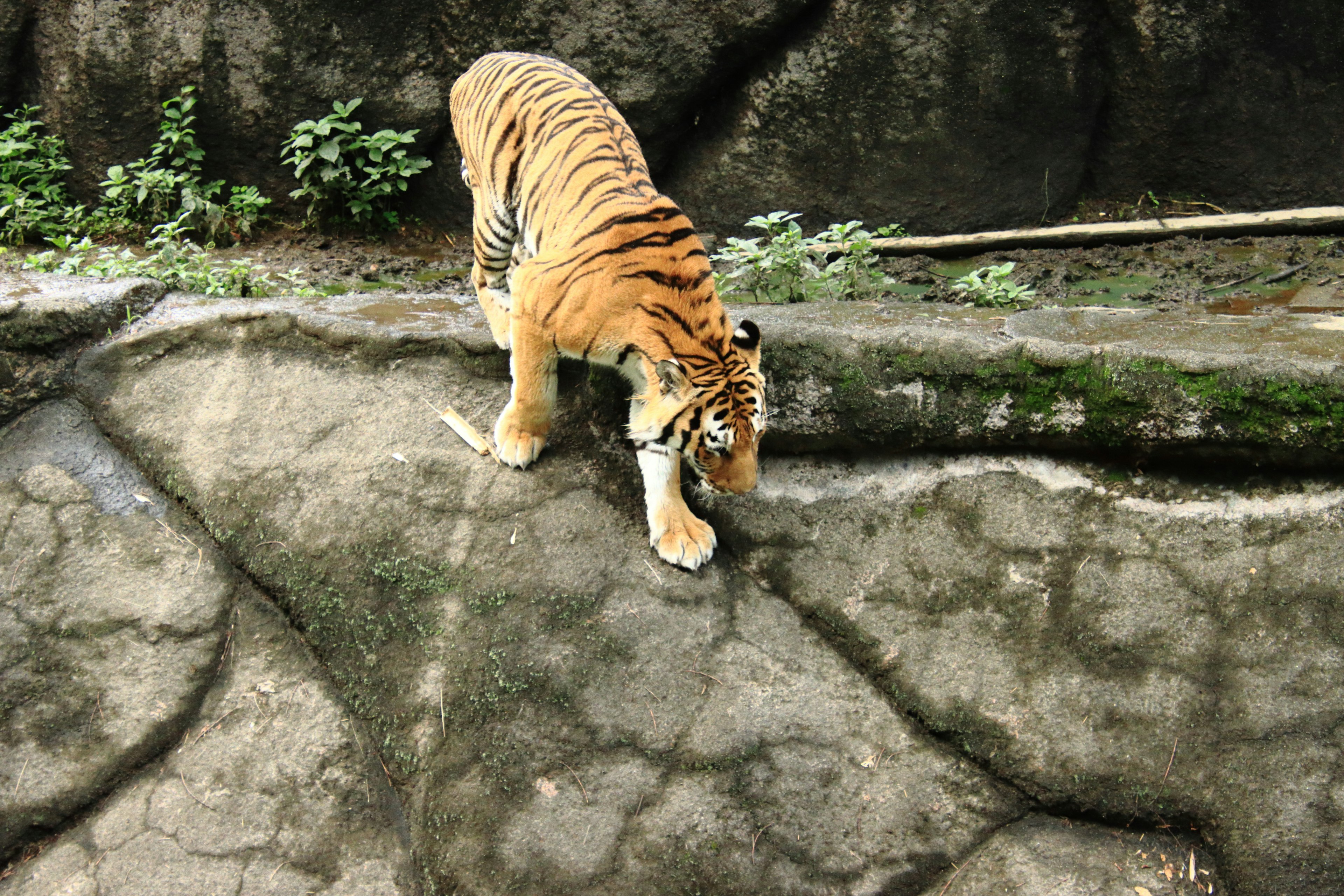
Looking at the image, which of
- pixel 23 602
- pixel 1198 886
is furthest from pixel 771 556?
pixel 23 602

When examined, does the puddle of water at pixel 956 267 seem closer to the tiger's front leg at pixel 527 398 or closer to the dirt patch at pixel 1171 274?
the dirt patch at pixel 1171 274

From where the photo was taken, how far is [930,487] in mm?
3426

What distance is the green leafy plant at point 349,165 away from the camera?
269 inches

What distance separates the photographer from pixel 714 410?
2998mm

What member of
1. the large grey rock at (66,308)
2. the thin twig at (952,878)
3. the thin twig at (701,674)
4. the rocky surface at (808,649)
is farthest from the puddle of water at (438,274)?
the thin twig at (952,878)

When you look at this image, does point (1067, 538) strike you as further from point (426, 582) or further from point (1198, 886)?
point (426, 582)

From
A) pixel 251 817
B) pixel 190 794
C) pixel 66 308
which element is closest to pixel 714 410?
pixel 251 817

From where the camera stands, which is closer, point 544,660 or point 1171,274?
point 544,660

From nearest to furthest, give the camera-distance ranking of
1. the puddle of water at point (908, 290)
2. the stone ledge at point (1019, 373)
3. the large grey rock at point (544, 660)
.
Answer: the large grey rock at point (544, 660), the stone ledge at point (1019, 373), the puddle of water at point (908, 290)

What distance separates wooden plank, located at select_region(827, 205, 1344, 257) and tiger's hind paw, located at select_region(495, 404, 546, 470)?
3.19 m

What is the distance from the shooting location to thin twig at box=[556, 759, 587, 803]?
292 cm

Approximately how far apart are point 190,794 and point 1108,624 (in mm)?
2838

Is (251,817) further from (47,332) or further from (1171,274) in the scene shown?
(1171,274)

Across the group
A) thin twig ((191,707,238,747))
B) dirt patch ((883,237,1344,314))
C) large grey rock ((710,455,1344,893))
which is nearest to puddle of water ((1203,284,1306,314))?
dirt patch ((883,237,1344,314))
